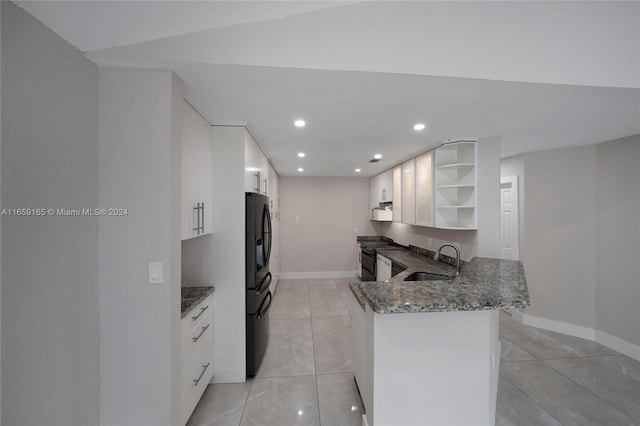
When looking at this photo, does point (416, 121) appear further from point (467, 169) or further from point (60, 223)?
point (60, 223)

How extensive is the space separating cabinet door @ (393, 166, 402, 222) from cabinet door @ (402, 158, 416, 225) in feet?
0.35

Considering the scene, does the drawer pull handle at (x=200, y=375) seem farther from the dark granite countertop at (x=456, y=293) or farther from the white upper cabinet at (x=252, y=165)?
the white upper cabinet at (x=252, y=165)

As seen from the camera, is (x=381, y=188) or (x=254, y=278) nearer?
(x=254, y=278)

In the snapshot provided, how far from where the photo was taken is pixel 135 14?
115 centimetres

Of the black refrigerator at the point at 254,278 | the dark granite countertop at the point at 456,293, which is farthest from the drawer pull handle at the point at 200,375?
the dark granite countertop at the point at 456,293

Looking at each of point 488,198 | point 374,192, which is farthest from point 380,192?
point 488,198

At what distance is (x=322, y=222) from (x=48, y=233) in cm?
481

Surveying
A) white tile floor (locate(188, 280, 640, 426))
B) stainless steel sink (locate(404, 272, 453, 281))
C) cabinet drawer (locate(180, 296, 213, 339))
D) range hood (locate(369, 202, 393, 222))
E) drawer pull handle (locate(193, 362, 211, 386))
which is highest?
range hood (locate(369, 202, 393, 222))

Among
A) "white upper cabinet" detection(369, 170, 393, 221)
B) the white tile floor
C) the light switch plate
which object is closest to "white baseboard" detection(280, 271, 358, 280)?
"white upper cabinet" detection(369, 170, 393, 221)

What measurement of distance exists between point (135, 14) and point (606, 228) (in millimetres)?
4602

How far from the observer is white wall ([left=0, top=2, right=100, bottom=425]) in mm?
925

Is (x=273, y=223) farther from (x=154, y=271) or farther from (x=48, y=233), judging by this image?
(x=48, y=233)

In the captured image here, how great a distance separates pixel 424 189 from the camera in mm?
3186

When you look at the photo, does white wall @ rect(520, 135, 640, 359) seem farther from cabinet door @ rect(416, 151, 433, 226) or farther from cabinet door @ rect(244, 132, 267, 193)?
cabinet door @ rect(244, 132, 267, 193)
